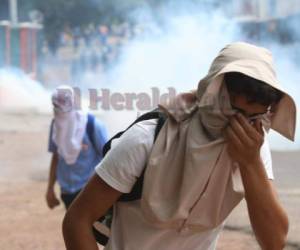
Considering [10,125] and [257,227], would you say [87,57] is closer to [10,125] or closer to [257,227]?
[10,125]

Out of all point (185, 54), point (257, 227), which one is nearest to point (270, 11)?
point (185, 54)

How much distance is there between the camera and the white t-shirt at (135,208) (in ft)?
5.05

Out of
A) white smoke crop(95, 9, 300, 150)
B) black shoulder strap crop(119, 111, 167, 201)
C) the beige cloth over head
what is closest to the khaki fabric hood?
the beige cloth over head

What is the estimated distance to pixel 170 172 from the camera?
1.54 meters

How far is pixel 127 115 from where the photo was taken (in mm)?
9391

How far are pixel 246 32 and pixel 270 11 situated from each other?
2.18 ft

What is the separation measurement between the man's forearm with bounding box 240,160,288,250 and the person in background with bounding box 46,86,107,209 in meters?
2.17

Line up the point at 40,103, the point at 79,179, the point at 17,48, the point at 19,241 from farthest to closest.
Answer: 1. the point at 17,48
2. the point at 40,103
3. the point at 19,241
4. the point at 79,179

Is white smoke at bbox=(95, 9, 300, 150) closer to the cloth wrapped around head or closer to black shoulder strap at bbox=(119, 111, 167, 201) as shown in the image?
the cloth wrapped around head

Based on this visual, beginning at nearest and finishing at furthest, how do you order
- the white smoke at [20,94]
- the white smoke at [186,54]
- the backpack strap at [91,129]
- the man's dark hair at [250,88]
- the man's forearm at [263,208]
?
the man's dark hair at [250,88] < the man's forearm at [263,208] < the backpack strap at [91,129] < the white smoke at [186,54] < the white smoke at [20,94]

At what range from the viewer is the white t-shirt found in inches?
60.6

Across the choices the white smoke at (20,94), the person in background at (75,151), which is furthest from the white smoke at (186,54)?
the person in background at (75,151)

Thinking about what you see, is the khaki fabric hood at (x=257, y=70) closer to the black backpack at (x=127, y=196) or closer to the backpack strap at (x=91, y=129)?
the black backpack at (x=127, y=196)

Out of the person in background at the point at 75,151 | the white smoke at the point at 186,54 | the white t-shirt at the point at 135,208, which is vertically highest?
the white t-shirt at the point at 135,208
